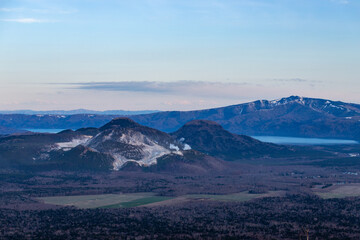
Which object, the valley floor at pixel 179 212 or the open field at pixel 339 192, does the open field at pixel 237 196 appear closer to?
the valley floor at pixel 179 212

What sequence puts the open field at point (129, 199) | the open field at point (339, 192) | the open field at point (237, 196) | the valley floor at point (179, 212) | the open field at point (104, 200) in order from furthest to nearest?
A: 1. the open field at point (339, 192)
2. the open field at point (237, 196)
3. the open field at point (129, 199)
4. the open field at point (104, 200)
5. the valley floor at point (179, 212)

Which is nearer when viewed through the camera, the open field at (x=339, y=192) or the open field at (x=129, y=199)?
the open field at (x=129, y=199)

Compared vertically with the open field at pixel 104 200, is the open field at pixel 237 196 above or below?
above

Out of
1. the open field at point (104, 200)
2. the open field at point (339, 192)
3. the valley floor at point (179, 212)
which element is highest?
the open field at point (339, 192)

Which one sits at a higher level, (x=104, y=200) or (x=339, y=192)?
(x=339, y=192)

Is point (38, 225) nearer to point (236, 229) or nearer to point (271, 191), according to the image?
point (236, 229)

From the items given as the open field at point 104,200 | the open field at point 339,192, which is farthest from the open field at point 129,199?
the open field at point 339,192

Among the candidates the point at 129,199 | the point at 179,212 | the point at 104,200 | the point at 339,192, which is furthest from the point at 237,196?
the point at 104,200

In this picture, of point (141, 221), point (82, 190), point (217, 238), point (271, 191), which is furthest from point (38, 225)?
point (271, 191)

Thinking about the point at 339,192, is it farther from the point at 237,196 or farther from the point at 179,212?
the point at 179,212
